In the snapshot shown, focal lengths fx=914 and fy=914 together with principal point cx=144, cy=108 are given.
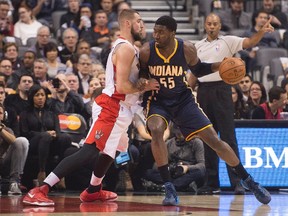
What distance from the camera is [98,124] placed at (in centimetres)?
931

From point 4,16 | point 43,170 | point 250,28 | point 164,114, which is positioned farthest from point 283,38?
point 164,114

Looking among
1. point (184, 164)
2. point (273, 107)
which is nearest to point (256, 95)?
point (273, 107)

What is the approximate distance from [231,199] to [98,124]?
1.94 meters

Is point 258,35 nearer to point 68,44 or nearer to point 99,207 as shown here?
point 99,207

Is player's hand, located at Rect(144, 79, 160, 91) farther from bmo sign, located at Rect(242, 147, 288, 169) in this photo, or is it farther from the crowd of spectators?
bmo sign, located at Rect(242, 147, 288, 169)

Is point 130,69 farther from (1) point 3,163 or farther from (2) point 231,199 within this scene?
(1) point 3,163

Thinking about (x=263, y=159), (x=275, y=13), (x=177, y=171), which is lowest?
(x=177, y=171)

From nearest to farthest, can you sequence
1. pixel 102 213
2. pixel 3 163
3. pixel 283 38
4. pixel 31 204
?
1. pixel 102 213
2. pixel 31 204
3. pixel 3 163
4. pixel 283 38

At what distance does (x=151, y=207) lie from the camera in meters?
9.12

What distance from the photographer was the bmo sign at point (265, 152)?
1174cm

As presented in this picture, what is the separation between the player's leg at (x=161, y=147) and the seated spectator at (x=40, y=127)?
2.88 meters

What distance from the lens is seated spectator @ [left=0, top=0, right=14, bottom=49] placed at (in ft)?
50.0

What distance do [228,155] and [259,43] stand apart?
748cm

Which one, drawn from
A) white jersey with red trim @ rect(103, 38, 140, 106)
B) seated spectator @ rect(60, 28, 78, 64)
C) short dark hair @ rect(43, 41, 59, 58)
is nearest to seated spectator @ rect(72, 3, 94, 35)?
seated spectator @ rect(60, 28, 78, 64)
